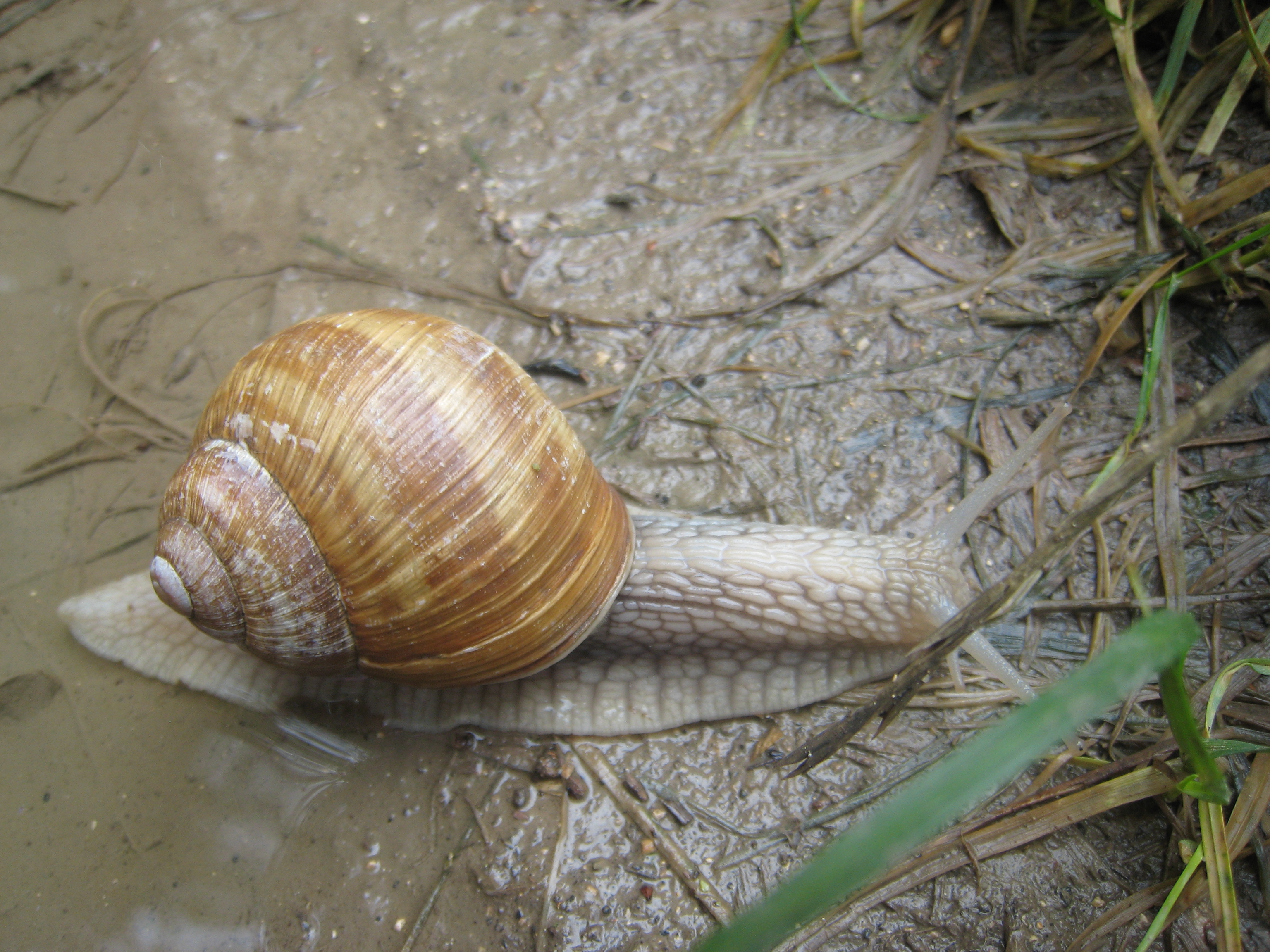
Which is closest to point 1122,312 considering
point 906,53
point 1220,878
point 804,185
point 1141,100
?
point 1141,100

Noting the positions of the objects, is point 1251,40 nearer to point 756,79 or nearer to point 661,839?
point 756,79

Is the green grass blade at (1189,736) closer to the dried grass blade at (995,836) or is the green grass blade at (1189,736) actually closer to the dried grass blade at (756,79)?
the dried grass blade at (995,836)

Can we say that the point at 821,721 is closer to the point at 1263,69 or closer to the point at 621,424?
the point at 621,424

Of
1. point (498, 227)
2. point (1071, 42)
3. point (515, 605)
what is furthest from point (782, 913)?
point (1071, 42)

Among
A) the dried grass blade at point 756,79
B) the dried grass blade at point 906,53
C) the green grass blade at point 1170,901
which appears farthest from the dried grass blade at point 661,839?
the dried grass blade at point 906,53

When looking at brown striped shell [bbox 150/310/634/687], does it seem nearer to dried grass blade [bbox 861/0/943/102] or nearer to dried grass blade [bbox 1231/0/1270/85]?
dried grass blade [bbox 861/0/943/102]

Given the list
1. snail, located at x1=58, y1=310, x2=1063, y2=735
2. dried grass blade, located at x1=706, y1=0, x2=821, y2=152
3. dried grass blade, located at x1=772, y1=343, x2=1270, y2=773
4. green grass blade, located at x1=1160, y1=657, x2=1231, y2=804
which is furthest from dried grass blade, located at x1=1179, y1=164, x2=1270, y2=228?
green grass blade, located at x1=1160, y1=657, x2=1231, y2=804
